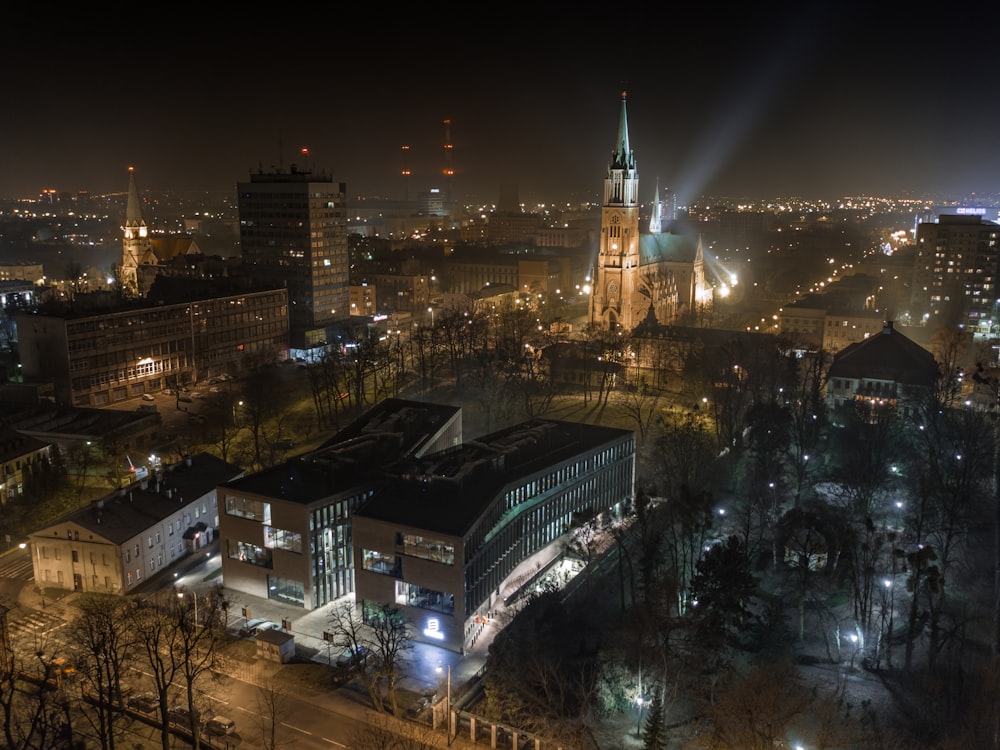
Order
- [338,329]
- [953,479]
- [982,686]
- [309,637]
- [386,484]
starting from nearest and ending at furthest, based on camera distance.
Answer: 1. [982,686]
2. [309,637]
3. [386,484]
4. [953,479]
5. [338,329]

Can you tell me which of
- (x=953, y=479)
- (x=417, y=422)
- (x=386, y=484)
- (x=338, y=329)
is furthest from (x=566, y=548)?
(x=338, y=329)

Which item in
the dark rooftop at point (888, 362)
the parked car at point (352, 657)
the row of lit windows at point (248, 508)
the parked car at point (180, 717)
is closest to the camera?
the parked car at point (180, 717)

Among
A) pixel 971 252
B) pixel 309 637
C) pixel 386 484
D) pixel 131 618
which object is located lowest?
pixel 309 637

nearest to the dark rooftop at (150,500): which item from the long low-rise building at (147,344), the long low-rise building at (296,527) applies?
the long low-rise building at (296,527)

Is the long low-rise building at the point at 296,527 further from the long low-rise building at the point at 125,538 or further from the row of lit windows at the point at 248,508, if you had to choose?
the long low-rise building at the point at 125,538

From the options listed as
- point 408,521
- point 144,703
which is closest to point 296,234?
point 408,521

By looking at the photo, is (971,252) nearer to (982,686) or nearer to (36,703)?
(982,686)
